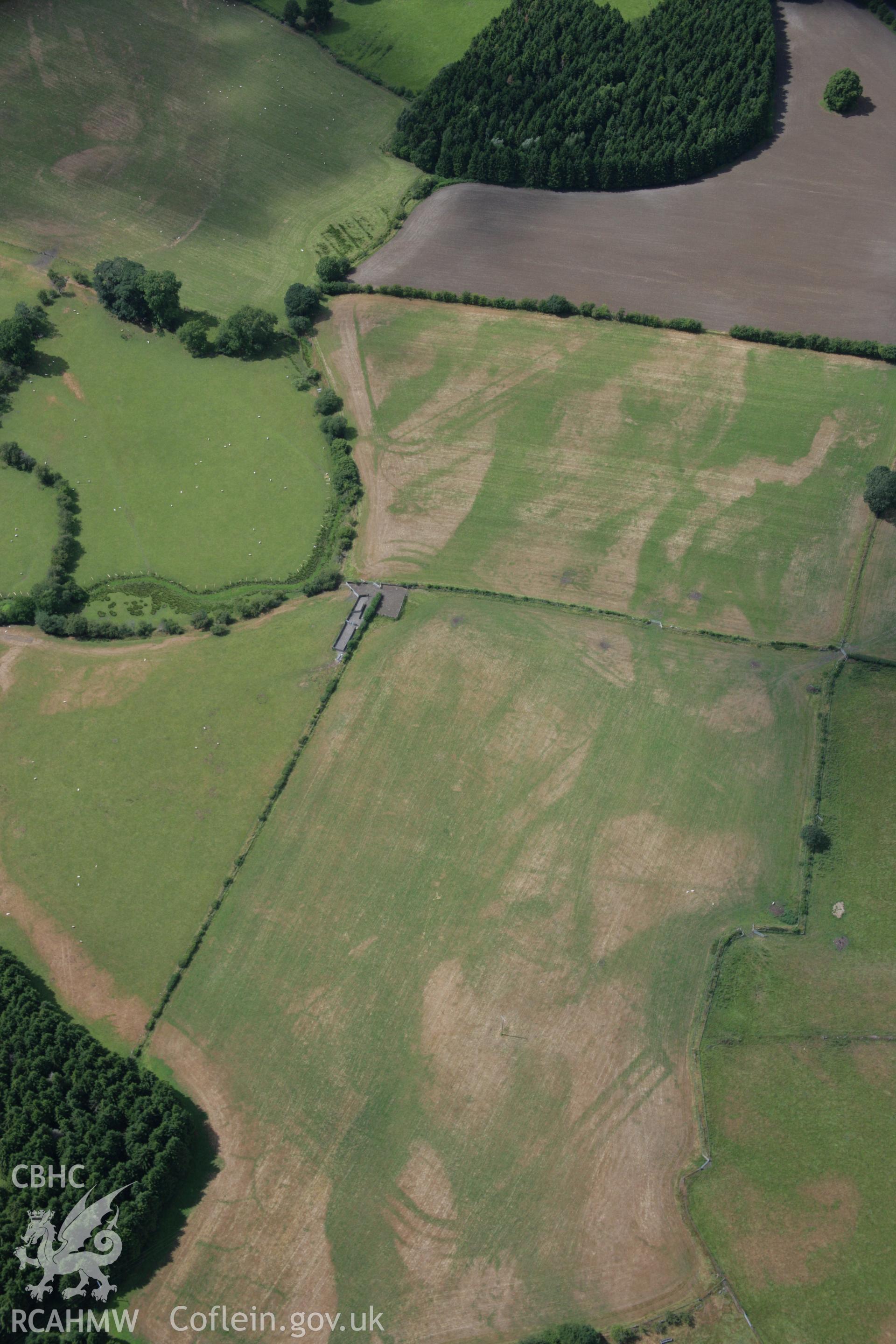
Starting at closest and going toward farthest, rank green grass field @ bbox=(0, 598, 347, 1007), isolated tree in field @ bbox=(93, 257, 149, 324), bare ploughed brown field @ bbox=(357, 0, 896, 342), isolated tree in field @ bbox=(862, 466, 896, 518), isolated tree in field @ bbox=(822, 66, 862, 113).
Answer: green grass field @ bbox=(0, 598, 347, 1007) → isolated tree in field @ bbox=(862, 466, 896, 518) → bare ploughed brown field @ bbox=(357, 0, 896, 342) → isolated tree in field @ bbox=(93, 257, 149, 324) → isolated tree in field @ bbox=(822, 66, 862, 113)

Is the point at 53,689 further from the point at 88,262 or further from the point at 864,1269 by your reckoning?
Result: the point at 864,1269

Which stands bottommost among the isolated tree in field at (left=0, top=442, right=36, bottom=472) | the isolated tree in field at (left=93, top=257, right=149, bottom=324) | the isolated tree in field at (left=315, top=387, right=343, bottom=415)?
the isolated tree in field at (left=0, top=442, right=36, bottom=472)

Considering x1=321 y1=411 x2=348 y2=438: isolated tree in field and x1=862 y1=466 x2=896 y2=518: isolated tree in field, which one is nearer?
x1=862 y1=466 x2=896 y2=518: isolated tree in field

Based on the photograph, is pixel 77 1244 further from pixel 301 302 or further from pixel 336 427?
pixel 301 302

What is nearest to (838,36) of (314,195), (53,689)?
(314,195)

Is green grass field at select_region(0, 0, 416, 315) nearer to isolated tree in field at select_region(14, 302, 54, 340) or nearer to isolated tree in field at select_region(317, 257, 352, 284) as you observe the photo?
isolated tree in field at select_region(317, 257, 352, 284)

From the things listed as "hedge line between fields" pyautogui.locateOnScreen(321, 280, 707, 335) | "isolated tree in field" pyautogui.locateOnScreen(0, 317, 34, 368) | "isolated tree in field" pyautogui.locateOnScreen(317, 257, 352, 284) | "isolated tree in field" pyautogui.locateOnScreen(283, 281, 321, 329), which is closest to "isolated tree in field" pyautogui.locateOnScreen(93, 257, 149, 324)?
"isolated tree in field" pyautogui.locateOnScreen(0, 317, 34, 368)

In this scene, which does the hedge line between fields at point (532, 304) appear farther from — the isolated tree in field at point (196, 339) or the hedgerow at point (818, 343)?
the isolated tree in field at point (196, 339)
